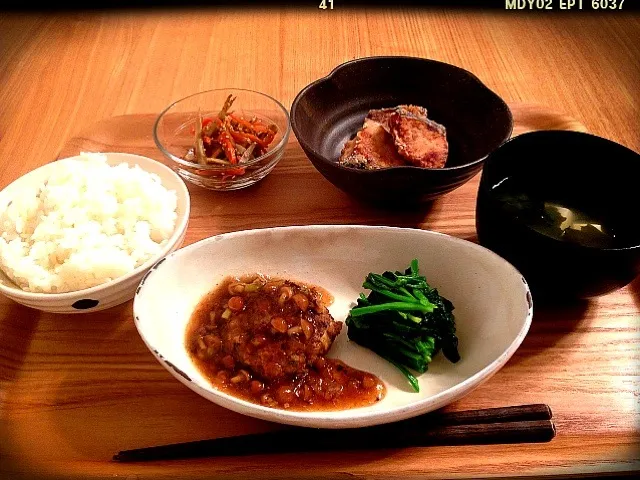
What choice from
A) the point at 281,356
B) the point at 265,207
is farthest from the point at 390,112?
the point at 281,356

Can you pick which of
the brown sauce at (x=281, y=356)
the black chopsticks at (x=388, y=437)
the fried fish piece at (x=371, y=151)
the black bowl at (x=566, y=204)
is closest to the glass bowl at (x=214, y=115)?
the fried fish piece at (x=371, y=151)

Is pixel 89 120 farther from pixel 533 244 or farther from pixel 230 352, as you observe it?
pixel 533 244

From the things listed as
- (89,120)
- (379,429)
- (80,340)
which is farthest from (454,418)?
(89,120)

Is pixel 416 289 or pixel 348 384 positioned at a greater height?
pixel 416 289

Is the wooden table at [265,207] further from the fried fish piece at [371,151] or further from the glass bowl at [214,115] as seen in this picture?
the fried fish piece at [371,151]

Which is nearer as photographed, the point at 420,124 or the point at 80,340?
the point at 80,340

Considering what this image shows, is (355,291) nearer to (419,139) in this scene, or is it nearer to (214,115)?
(419,139)

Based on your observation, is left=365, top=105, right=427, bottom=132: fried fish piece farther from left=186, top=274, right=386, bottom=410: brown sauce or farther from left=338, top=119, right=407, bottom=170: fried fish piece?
left=186, top=274, right=386, bottom=410: brown sauce

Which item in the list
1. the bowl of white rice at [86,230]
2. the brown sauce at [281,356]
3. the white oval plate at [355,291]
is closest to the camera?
the white oval plate at [355,291]
